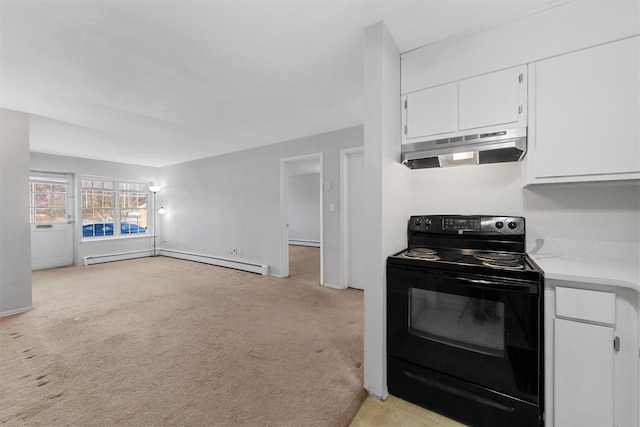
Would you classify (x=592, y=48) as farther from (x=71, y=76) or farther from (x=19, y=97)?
(x=19, y=97)

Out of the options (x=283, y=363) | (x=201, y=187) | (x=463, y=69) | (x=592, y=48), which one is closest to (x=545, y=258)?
(x=592, y=48)

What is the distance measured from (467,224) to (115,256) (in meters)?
7.03

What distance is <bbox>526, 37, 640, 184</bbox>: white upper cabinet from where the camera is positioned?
1.30m

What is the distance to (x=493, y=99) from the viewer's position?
1.59 meters

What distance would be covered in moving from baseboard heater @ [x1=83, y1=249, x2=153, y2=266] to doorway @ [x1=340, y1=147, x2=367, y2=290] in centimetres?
535

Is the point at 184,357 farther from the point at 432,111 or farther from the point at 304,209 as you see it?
the point at 304,209

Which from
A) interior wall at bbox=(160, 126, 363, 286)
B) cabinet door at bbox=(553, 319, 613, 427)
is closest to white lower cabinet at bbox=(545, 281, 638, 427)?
cabinet door at bbox=(553, 319, 613, 427)

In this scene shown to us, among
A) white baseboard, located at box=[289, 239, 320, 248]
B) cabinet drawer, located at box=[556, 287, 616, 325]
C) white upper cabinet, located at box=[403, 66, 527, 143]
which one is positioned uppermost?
white upper cabinet, located at box=[403, 66, 527, 143]

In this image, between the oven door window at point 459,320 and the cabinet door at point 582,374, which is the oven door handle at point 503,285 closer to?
the oven door window at point 459,320

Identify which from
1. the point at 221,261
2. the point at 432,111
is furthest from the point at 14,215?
the point at 432,111

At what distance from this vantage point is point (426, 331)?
155 cm

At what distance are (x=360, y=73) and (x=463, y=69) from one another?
865mm

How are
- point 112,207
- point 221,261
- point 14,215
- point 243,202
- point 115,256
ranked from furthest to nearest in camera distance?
1. point 112,207
2. point 115,256
3. point 221,261
4. point 243,202
5. point 14,215

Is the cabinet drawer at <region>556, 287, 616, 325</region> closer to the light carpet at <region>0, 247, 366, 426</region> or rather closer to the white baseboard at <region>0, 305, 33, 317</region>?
the light carpet at <region>0, 247, 366, 426</region>
